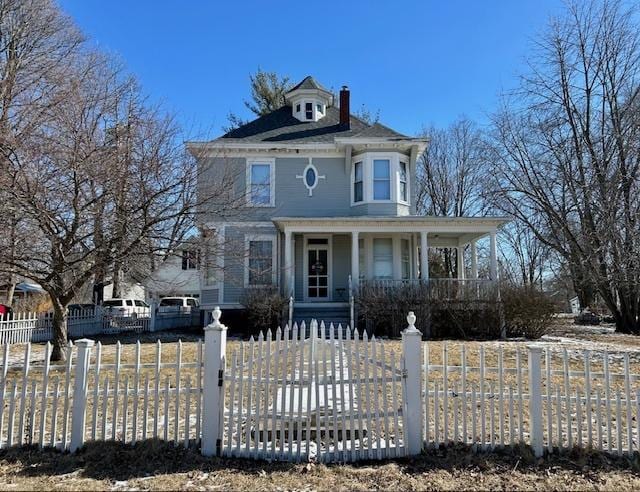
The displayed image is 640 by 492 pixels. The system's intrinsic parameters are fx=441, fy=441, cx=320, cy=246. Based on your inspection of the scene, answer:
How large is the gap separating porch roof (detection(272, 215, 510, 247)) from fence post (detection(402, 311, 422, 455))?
10865 millimetres

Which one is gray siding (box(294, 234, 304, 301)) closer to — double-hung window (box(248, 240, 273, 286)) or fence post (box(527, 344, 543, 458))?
double-hung window (box(248, 240, 273, 286))

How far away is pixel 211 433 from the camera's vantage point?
4.20 m

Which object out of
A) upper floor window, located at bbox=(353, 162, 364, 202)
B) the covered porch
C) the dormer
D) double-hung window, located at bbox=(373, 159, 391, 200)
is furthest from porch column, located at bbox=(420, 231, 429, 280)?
the dormer

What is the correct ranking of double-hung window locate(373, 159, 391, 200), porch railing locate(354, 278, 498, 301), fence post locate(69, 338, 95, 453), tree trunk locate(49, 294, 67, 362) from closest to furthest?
fence post locate(69, 338, 95, 453), tree trunk locate(49, 294, 67, 362), porch railing locate(354, 278, 498, 301), double-hung window locate(373, 159, 391, 200)

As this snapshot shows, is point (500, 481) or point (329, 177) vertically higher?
point (329, 177)

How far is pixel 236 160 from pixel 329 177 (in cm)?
372

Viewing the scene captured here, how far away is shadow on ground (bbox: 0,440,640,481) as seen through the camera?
12.8ft

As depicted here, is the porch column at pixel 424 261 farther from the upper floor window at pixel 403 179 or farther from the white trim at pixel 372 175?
the upper floor window at pixel 403 179

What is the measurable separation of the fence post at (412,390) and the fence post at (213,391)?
1.78 m

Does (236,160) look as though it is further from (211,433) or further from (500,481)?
(500,481)

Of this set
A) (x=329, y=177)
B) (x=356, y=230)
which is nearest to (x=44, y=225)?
(x=356, y=230)

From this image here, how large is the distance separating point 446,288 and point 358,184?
562 cm

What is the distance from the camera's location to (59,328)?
9.13 m

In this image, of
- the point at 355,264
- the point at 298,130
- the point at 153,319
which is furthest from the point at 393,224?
the point at 153,319
